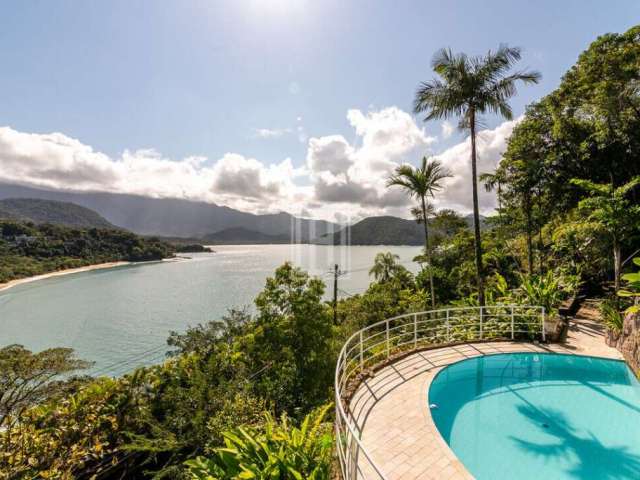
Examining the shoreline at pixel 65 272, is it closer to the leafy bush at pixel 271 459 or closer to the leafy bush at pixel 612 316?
the leafy bush at pixel 271 459

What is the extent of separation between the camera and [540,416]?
545 centimetres

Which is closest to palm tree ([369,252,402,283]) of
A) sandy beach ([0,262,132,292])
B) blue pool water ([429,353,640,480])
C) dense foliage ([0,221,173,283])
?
blue pool water ([429,353,640,480])

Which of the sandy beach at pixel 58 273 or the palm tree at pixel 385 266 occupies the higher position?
the palm tree at pixel 385 266

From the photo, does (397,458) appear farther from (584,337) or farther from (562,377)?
(584,337)

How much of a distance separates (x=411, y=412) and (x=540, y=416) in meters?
2.59

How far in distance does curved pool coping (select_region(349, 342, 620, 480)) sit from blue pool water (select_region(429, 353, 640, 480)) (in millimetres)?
326

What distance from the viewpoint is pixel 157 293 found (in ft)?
213

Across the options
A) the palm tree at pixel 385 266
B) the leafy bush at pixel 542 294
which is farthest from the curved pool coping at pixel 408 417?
the palm tree at pixel 385 266

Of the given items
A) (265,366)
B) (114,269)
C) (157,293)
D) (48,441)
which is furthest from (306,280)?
(114,269)

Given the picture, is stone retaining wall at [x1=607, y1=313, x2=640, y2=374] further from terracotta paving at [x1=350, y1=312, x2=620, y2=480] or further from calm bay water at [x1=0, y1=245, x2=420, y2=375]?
calm bay water at [x1=0, y1=245, x2=420, y2=375]

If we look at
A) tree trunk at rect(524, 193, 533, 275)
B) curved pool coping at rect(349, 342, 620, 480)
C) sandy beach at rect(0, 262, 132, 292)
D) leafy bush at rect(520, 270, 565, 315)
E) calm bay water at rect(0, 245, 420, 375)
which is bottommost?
calm bay water at rect(0, 245, 420, 375)

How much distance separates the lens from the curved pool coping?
12.5ft

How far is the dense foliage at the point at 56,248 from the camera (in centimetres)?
8300

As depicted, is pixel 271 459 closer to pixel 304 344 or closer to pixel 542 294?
pixel 542 294
